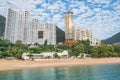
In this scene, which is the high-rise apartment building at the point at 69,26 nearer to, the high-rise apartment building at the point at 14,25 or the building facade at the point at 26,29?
the building facade at the point at 26,29

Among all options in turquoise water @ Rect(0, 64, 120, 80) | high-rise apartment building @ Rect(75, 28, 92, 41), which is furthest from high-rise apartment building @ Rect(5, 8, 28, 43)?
turquoise water @ Rect(0, 64, 120, 80)

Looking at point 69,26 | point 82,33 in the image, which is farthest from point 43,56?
point 82,33

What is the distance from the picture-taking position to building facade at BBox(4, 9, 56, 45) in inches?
4636

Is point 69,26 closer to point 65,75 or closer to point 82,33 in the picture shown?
point 82,33

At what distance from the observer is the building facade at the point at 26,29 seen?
386 ft

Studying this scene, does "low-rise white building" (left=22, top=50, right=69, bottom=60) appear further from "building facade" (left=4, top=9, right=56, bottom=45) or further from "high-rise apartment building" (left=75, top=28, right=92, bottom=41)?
"high-rise apartment building" (left=75, top=28, right=92, bottom=41)

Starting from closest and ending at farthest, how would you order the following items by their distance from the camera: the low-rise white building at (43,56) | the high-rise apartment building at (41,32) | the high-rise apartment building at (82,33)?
the low-rise white building at (43,56)
the high-rise apartment building at (41,32)
the high-rise apartment building at (82,33)

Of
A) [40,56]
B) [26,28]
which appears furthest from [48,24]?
[40,56]

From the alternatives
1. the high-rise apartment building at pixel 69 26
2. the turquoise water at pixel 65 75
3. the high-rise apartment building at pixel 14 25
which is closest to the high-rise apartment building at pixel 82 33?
the high-rise apartment building at pixel 69 26

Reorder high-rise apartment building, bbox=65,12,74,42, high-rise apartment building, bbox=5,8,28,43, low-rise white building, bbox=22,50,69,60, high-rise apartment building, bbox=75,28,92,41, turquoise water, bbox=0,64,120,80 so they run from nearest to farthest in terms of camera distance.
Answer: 1. turquoise water, bbox=0,64,120,80
2. low-rise white building, bbox=22,50,69,60
3. high-rise apartment building, bbox=5,8,28,43
4. high-rise apartment building, bbox=65,12,74,42
5. high-rise apartment building, bbox=75,28,92,41

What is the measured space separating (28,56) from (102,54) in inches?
1078

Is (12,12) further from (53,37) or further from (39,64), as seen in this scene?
(39,64)

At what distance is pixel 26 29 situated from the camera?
125 metres

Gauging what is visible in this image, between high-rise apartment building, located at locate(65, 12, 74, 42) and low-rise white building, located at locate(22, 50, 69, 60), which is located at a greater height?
high-rise apartment building, located at locate(65, 12, 74, 42)
